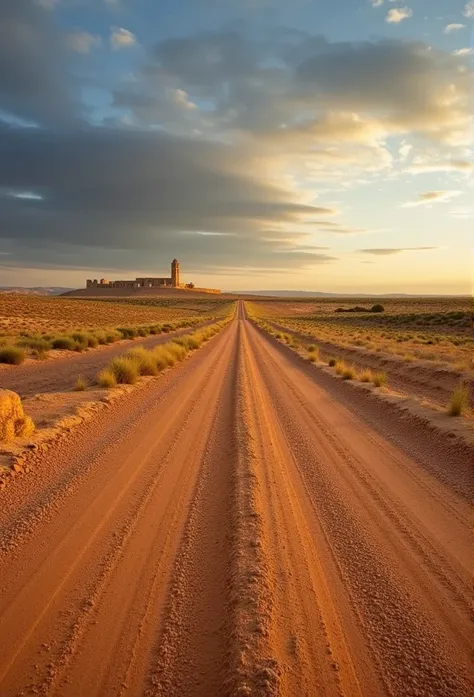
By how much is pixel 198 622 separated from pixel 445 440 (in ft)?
21.9

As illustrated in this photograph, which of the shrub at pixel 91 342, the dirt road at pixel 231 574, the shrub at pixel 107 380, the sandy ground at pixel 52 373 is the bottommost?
the dirt road at pixel 231 574

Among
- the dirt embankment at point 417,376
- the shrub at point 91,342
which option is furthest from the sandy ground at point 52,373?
the dirt embankment at point 417,376

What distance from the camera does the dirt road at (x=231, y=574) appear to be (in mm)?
3105

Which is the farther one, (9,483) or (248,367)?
(248,367)

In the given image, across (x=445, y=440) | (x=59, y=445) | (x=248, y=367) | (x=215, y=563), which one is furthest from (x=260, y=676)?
(x=248, y=367)

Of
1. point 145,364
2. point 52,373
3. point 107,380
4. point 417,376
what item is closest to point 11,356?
point 52,373

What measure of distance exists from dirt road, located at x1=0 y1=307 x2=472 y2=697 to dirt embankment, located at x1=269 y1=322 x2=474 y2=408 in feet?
23.6

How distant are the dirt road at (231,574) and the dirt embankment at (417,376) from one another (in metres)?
7.21

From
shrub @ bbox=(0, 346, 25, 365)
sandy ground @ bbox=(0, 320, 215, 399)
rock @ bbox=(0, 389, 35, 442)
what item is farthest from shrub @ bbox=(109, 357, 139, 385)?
rock @ bbox=(0, 389, 35, 442)

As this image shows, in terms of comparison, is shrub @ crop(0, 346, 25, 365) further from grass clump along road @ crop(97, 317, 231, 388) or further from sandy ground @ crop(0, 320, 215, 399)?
grass clump along road @ crop(97, 317, 231, 388)

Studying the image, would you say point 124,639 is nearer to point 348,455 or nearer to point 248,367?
point 348,455

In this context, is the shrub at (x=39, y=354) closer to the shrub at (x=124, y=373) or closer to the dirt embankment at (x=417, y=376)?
the shrub at (x=124, y=373)

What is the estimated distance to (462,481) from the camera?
6.91m

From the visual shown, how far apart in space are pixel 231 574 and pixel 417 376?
15.1 meters
